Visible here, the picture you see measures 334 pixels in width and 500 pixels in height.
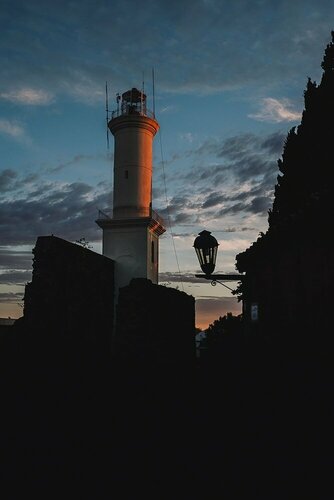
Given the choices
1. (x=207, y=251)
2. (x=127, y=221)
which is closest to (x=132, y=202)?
(x=127, y=221)

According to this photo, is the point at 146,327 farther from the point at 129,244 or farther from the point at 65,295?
the point at 129,244

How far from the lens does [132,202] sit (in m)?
33.6

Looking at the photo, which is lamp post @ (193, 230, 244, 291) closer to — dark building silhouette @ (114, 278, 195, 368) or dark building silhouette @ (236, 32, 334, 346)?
dark building silhouette @ (236, 32, 334, 346)

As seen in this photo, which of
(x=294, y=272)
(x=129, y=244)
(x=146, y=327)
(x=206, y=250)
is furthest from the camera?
(x=129, y=244)

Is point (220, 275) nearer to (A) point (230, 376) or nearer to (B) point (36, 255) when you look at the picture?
(A) point (230, 376)

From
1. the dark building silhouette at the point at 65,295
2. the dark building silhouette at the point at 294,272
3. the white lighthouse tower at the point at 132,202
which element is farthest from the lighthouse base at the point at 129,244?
the dark building silhouette at the point at 294,272

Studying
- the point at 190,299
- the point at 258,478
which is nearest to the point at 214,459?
the point at 258,478

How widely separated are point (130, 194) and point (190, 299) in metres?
13.2

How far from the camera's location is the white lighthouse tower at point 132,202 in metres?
32.5

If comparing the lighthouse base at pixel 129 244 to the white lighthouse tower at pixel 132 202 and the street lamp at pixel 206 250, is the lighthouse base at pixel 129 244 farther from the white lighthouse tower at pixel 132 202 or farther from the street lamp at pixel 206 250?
the street lamp at pixel 206 250

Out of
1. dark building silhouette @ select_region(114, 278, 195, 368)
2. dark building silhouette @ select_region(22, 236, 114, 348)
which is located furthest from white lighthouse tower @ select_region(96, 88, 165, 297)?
dark building silhouette @ select_region(114, 278, 195, 368)

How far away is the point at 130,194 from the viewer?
111 feet

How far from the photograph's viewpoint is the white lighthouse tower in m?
32.5

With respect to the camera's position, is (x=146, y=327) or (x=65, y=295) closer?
(x=146, y=327)
